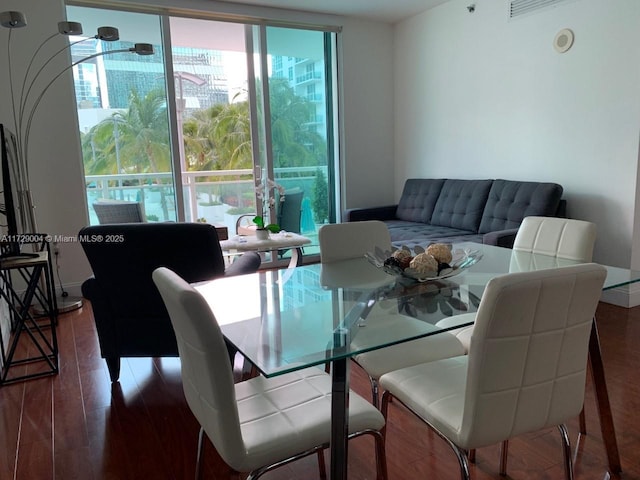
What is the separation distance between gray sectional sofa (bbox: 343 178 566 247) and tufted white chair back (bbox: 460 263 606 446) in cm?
217

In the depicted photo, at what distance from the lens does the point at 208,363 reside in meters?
1.15

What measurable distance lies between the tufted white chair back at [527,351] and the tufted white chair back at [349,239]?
1.22m

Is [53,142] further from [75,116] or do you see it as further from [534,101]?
[534,101]

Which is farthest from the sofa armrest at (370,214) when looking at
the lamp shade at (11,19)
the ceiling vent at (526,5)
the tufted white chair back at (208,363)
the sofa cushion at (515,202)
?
the tufted white chair back at (208,363)

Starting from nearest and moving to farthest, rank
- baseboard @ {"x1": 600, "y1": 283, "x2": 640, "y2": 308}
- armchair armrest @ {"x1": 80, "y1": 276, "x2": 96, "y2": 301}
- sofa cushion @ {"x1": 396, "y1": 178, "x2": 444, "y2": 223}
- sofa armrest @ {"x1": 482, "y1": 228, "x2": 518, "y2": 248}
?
armchair armrest @ {"x1": 80, "y1": 276, "x2": 96, "y2": 301}
sofa armrest @ {"x1": 482, "y1": 228, "x2": 518, "y2": 248}
baseboard @ {"x1": 600, "y1": 283, "x2": 640, "y2": 308}
sofa cushion @ {"x1": 396, "y1": 178, "x2": 444, "y2": 223}

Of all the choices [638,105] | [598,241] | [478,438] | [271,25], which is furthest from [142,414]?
[271,25]

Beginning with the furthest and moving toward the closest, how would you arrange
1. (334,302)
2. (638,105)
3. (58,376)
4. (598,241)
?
1. (598,241)
2. (638,105)
3. (58,376)
4. (334,302)

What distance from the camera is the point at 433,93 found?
4984mm

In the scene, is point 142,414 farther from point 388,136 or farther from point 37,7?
point 388,136

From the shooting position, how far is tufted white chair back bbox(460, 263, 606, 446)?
1.15 metres

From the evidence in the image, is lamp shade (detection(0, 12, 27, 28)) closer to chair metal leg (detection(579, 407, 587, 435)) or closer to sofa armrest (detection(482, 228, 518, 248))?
sofa armrest (detection(482, 228, 518, 248))

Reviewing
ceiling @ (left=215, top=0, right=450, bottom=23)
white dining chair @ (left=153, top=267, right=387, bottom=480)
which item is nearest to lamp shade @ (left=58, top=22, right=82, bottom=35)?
ceiling @ (left=215, top=0, right=450, bottom=23)

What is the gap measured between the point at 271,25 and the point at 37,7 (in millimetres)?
2022

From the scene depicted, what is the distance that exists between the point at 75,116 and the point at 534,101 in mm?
3833
